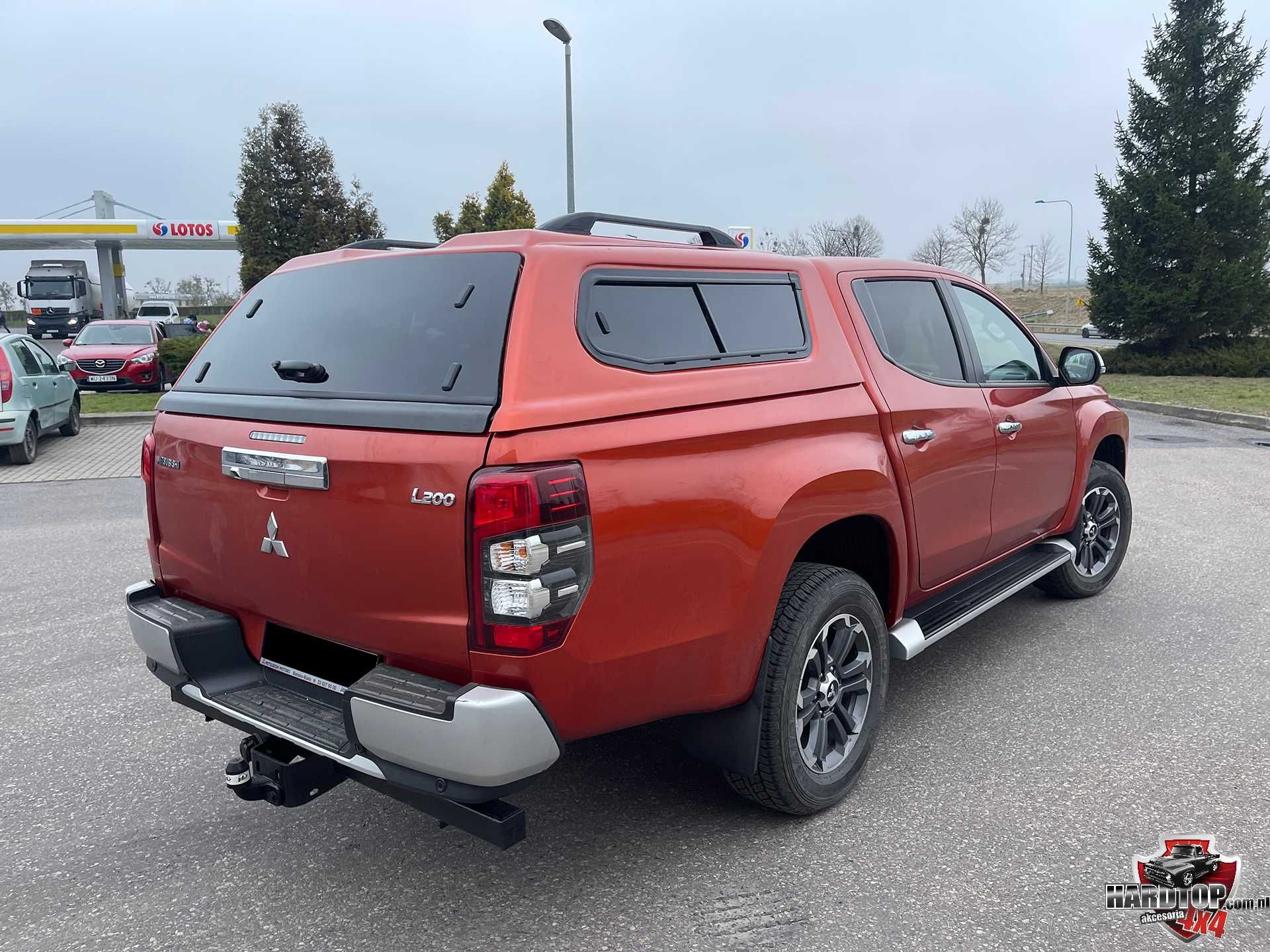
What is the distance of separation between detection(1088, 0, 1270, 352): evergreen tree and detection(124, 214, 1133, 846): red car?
21.8 meters

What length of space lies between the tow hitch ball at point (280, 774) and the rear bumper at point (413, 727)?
80 millimetres

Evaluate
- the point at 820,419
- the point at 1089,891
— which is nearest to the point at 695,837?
the point at 1089,891

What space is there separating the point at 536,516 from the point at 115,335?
63.7 ft

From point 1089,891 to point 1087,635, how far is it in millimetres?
2403

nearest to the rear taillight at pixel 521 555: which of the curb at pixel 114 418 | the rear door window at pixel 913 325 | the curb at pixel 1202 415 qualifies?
the rear door window at pixel 913 325

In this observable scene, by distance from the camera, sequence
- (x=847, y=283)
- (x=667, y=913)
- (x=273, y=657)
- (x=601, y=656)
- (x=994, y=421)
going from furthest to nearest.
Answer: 1. (x=994, y=421)
2. (x=847, y=283)
3. (x=273, y=657)
4. (x=667, y=913)
5. (x=601, y=656)

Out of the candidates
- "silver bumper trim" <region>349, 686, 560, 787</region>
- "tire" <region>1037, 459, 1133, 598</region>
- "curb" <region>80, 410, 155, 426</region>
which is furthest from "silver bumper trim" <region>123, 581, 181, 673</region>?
"curb" <region>80, 410, 155, 426</region>

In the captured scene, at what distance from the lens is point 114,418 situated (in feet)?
46.6

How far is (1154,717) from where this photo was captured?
3.87 metres

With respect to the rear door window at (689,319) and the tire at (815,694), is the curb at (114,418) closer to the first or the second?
the rear door window at (689,319)

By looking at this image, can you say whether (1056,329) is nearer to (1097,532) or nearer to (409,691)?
(1097,532)

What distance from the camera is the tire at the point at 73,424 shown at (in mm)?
12828

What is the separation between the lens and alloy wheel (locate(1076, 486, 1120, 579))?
211 inches

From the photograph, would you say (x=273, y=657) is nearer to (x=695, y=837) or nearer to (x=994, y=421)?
(x=695, y=837)
